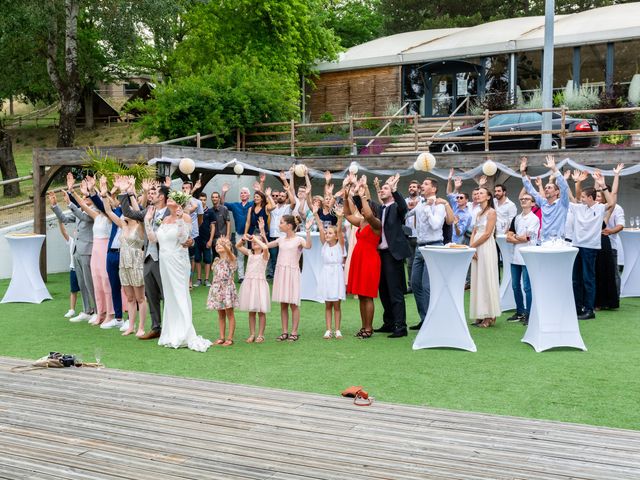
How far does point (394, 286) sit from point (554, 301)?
174cm

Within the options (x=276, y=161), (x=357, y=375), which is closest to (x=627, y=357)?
(x=357, y=375)

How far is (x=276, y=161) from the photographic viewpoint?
61.6 feet

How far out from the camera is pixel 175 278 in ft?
28.8

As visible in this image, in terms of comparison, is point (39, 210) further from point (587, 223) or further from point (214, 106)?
point (587, 223)

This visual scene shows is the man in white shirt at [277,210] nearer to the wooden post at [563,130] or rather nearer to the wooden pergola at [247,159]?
the wooden pergola at [247,159]

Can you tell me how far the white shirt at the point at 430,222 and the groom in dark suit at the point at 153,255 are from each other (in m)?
2.90

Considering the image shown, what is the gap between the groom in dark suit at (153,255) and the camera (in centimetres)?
907

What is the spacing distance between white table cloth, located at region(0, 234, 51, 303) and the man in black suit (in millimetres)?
6363

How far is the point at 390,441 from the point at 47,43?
84.8 ft

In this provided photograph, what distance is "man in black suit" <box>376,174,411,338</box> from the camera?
8.81 metres

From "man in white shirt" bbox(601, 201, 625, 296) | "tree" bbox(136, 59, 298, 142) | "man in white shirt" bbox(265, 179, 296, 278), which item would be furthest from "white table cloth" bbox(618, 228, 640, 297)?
"tree" bbox(136, 59, 298, 142)

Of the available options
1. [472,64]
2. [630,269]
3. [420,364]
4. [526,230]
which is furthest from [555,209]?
[472,64]

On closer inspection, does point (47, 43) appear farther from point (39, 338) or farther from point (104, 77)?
point (39, 338)

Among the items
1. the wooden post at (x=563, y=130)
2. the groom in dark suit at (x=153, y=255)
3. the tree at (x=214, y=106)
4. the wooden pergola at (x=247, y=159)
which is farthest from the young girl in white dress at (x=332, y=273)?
the tree at (x=214, y=106)
